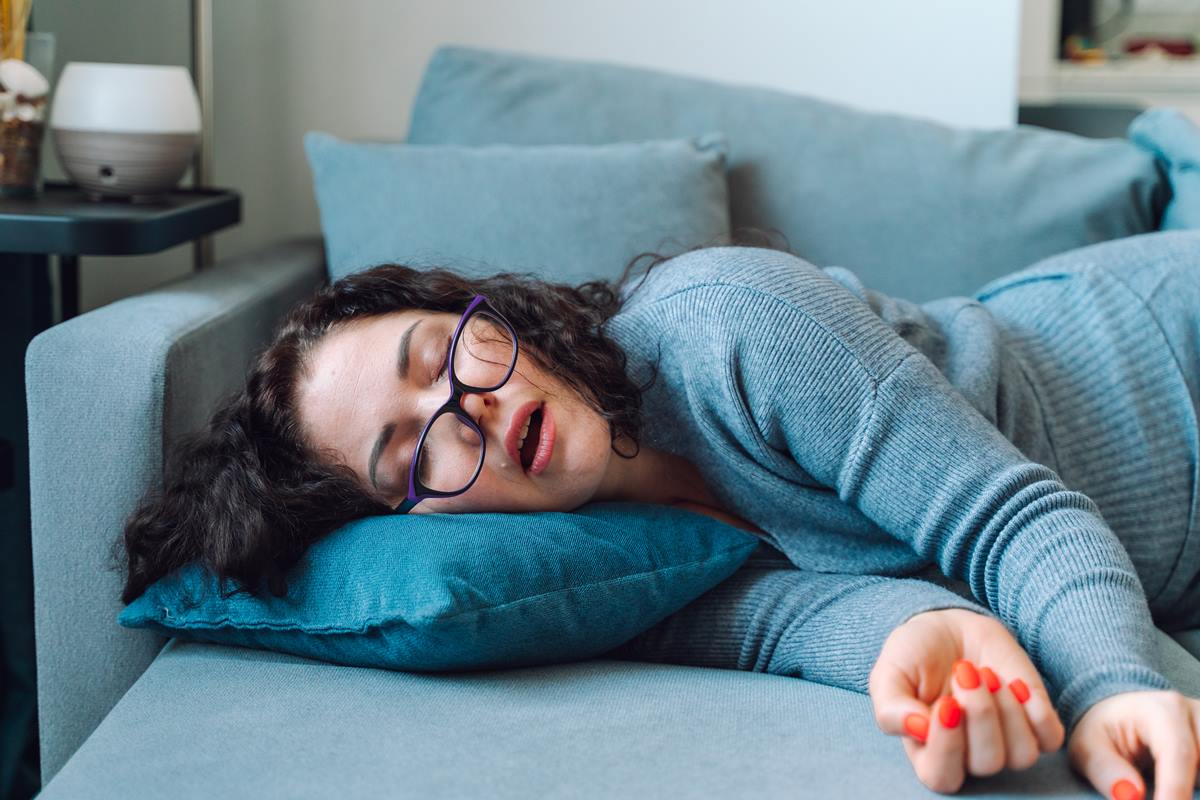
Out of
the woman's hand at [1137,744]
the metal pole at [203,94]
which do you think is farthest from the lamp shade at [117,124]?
the woman's hand at [1137,744]

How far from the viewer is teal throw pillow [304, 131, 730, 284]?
4.90ft

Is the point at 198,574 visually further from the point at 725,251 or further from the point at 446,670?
the point at 725,251

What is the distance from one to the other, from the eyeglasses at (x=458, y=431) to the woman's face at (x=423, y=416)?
0.04 feet

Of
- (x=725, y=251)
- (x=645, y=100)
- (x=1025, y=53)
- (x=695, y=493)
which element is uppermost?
(x=1025, y=53)

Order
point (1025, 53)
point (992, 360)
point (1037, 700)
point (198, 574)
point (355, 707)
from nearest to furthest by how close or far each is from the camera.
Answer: point (1037, 700)
point (355, 707)
point (198, 574)
point (992, 360)
point (1025, 53)

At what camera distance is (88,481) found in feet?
3.61

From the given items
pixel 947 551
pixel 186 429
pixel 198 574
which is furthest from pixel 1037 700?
pixel 186 429

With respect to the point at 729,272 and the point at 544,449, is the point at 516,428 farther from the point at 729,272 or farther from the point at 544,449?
the point at 729,272

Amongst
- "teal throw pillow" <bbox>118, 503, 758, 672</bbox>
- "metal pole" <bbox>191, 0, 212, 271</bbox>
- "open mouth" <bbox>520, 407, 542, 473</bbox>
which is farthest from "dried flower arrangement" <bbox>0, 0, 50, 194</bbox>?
"open mouth" <bbox>520, 407, 542, 473</bbox>

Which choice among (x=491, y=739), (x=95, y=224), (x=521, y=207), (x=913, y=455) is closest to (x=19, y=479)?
(x=95, y=224)

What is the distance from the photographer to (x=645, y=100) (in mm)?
1715

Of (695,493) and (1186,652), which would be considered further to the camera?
(695,493)

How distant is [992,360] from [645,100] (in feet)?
2.54

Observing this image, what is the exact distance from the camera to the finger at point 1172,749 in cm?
72
